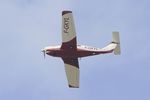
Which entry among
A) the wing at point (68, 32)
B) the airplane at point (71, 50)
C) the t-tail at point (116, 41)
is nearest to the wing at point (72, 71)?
the airplane at point (71, 50)

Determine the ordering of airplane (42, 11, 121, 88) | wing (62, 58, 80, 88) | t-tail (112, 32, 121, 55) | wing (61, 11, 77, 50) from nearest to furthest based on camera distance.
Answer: wing (61, 11, 77, 50) → airplane (42, 11, 121, 88) → wing (62, 58, 80, 88) → t-tail (112, 32, 121, 55)

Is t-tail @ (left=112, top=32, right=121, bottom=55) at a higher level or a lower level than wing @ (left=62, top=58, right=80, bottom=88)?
higher

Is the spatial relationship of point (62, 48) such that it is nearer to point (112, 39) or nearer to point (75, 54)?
point (75, 54)

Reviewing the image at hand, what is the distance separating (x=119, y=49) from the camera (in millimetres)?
83125

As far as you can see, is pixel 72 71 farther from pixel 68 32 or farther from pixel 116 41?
pixel 116 41

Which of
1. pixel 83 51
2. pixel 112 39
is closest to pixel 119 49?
pixel 112 39

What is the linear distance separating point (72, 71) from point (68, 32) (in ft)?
21.8

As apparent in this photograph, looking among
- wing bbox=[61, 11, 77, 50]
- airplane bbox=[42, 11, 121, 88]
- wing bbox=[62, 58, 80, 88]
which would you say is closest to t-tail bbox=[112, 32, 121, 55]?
airplane bbox=[42, 11, 121, 88]

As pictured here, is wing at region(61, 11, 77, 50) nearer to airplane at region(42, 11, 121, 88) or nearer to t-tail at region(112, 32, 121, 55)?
airplane at region(42, 11, 121, 88)

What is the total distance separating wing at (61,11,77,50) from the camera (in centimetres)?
7556

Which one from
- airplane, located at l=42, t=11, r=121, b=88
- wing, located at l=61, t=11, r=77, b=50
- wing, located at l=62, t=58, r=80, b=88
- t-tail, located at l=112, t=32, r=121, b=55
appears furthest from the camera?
t-tail, located at l=112, t=32, r=121, b=55

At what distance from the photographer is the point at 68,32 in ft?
251

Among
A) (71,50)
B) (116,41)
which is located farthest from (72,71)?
(116,41)

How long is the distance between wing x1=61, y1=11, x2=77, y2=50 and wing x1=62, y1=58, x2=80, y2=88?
12.5ft
